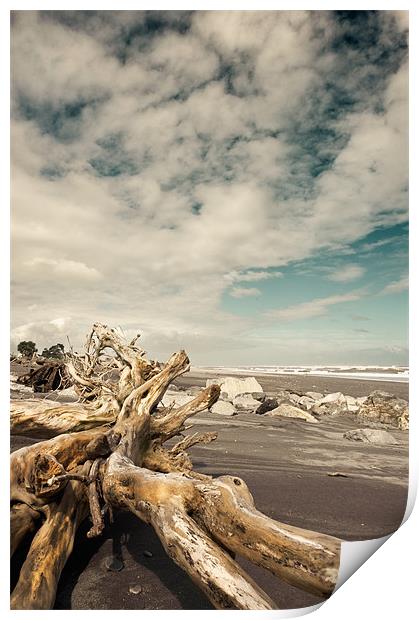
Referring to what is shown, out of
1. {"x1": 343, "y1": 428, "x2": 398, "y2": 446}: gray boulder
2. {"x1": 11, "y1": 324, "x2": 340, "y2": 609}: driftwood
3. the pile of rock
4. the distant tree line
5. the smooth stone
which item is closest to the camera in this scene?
{"x1": 11, "y1": 324, "x2": 340, "y2": 609}: driftwood

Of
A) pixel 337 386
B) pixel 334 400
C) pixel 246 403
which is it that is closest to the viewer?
pixel 246 403

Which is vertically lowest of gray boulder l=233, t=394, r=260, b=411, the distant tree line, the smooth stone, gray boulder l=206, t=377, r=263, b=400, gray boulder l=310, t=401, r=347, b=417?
gray boulder l=310, t=401, r=347, b=417

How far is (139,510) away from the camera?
2.21 m

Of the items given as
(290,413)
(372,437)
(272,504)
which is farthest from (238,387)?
(272,504)

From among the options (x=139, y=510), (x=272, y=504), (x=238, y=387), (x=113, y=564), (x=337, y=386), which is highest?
(x=139, y=510)

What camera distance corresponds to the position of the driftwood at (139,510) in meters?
1.76

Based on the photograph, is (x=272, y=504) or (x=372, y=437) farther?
(x=372, y=437)

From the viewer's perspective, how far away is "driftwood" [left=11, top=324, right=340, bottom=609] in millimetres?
1756

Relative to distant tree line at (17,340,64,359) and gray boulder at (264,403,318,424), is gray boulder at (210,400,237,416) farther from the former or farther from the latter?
distant tree line at (17,340,64,359)

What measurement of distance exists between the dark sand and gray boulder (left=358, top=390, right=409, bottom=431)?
3.68 ft

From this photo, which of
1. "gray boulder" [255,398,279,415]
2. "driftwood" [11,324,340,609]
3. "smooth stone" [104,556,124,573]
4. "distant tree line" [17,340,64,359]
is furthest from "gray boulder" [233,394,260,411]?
"smooth stone" [104,556,124,573]

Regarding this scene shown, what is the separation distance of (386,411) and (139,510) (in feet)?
29.1

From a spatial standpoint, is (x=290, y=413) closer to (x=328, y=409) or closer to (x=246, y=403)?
(x=328, y=409)

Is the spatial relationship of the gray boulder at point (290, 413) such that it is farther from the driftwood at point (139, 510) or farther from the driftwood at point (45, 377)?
the driftwood at point (139, 510)
